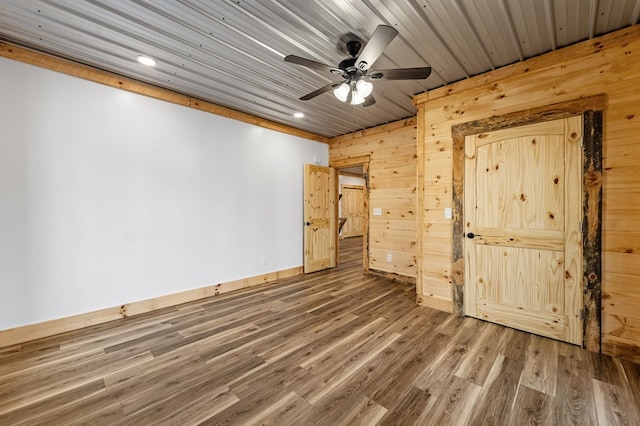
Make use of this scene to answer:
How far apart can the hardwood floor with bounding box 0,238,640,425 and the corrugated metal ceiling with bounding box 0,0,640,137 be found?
278cm

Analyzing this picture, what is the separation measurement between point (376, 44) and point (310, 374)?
2496 millimetres

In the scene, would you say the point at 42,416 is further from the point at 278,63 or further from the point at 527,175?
the point at 527,175

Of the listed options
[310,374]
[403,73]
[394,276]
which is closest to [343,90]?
[403,73]

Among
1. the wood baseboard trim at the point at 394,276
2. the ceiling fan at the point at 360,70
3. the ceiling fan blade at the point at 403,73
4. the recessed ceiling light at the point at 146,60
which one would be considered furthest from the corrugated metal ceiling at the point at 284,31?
the wood baseboard trim at the point at 394,276

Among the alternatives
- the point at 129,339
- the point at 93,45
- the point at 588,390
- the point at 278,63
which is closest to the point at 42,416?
the point at 129,339

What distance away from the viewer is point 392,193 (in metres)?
4.60

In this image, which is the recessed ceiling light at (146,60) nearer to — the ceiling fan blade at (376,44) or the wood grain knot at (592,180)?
the ceiling fan blade at (376,44)

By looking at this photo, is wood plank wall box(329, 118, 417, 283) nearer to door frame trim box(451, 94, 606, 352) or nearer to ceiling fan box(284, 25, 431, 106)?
door frame trim box(451, 94, 606, 352)

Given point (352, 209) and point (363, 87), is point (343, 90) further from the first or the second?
point (352, 209)

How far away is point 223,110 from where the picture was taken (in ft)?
12.8

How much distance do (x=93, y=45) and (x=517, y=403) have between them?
4507mm

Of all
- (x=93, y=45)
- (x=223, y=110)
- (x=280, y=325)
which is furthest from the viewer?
(x=223, y=110)

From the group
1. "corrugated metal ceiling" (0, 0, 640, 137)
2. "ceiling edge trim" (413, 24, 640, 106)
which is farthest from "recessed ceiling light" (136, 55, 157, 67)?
"ceiling edge trim" (413, 24, 640, 106)

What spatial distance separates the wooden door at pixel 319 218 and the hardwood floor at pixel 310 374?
2.16 metres
